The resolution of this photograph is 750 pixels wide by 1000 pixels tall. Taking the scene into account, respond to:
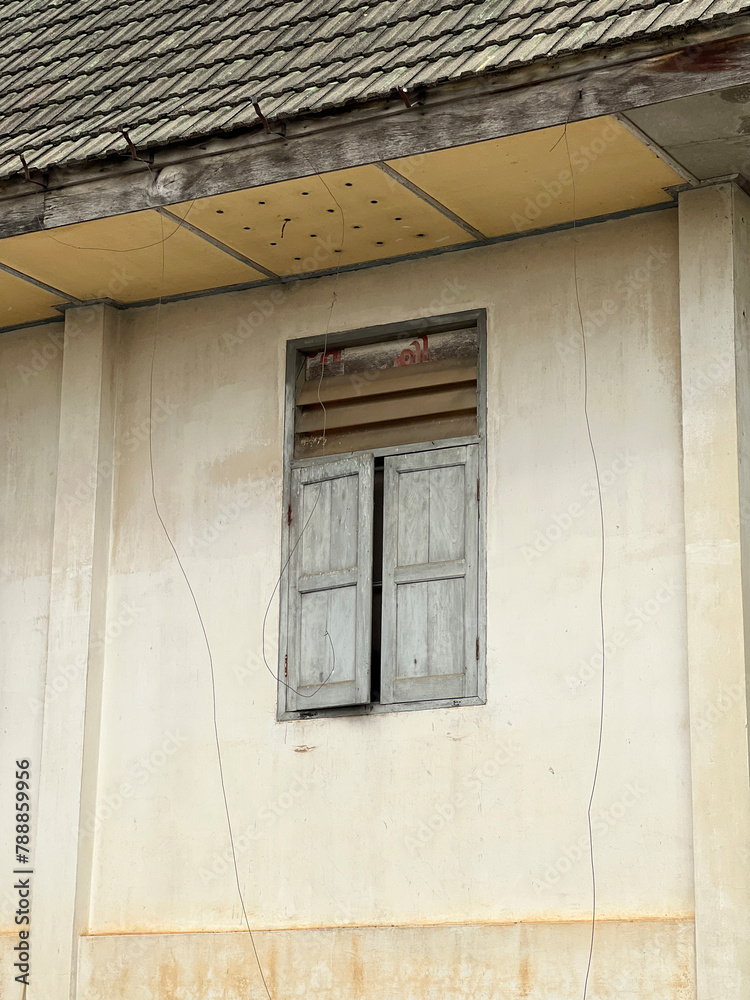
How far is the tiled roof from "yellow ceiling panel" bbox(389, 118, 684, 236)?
1.41 ft

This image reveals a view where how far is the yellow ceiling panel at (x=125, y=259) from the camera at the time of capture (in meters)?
8.45

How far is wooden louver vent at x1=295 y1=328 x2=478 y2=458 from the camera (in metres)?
8.62

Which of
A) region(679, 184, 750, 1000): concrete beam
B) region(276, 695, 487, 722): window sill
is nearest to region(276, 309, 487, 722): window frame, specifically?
region(276, 695, 487, 722): window sill

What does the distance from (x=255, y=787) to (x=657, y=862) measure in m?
2.16

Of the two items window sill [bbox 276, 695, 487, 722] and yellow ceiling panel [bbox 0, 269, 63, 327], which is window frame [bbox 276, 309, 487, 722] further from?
yellow ceiling panel [bbox 0, 269, 63, 327]

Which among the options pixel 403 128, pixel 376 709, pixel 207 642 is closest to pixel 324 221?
pixel 403 128

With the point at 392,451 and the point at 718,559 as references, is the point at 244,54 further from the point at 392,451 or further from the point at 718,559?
the point at 718,559

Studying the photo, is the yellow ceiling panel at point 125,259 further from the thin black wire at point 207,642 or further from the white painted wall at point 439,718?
the white painted wall at point 439,718

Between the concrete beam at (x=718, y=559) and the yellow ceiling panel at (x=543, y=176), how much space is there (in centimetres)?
34

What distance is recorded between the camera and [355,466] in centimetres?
869

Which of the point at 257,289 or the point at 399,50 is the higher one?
the point at 399,50

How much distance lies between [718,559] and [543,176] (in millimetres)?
2022

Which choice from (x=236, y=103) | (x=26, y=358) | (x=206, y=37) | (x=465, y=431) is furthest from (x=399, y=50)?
(x=26, y=358)

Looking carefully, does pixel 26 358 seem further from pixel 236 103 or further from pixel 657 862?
pixel 657 862
